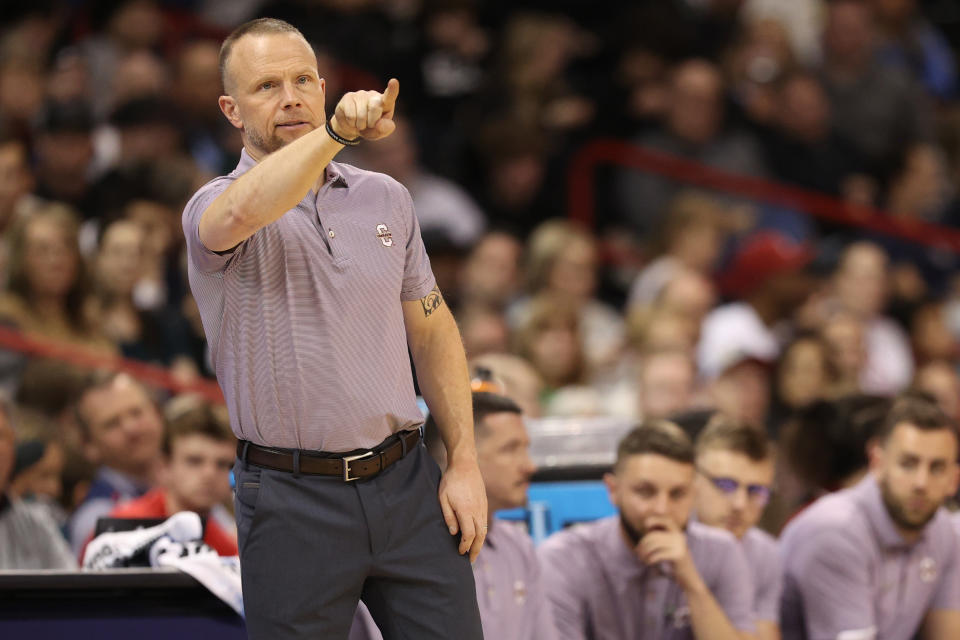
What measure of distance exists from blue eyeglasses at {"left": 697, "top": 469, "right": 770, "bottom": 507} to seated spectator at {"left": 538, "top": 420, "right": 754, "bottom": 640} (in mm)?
418

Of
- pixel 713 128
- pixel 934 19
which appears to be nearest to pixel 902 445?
pixel 713 128

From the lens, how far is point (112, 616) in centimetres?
411

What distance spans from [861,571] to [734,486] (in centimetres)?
52

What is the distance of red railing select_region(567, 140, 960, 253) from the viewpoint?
9914 mm

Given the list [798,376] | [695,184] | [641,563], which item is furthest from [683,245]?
[641,563]

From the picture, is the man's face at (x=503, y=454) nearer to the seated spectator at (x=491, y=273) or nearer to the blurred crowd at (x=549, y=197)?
the blurred crowd at (x=549, y=197)

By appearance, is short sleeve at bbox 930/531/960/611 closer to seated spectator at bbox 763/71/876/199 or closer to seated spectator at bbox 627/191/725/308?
seated spectator at bbox 627/191/725/308

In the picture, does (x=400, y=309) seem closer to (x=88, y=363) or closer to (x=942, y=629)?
(x=942, y=629)

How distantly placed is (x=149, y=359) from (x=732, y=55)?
531 centimetres

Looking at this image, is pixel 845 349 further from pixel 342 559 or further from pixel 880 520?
pixel 342 559

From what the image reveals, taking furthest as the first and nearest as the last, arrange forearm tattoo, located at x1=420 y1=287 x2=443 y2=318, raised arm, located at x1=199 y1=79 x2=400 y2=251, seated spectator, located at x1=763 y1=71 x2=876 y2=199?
seated spectator, located at x1=763 y1=71 x2=876 y2=199 → forearm tattoo, located at x1=420 y1=287 x2=443 y2=318 → raised arm, located at x1=199 y1=79 x2=400 y2=251

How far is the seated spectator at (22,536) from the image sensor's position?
525cm

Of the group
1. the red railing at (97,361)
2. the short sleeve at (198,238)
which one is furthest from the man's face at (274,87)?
the red railing at (97,361)

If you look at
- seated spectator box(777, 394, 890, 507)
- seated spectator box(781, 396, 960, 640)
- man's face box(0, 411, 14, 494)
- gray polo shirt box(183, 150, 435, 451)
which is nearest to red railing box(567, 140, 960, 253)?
seated spectator box(777, 394, 890, 507)
